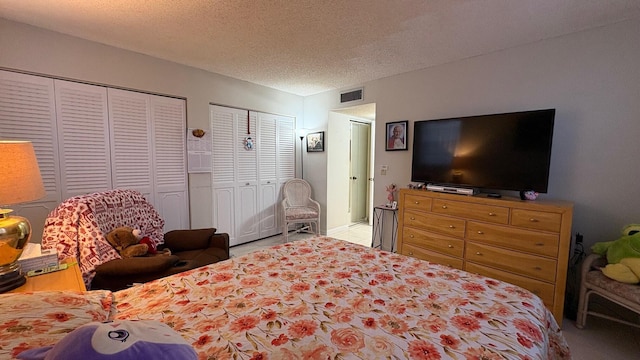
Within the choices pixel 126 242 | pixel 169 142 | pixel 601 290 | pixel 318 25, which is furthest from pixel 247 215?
pixel 601 290

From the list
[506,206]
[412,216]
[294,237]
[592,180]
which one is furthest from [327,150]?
[592,180]

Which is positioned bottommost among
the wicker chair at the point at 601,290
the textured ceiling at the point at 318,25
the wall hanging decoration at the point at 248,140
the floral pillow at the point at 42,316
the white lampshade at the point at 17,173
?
the wicker chair at the point at 601,290

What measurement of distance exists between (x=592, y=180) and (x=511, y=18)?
1.60 m

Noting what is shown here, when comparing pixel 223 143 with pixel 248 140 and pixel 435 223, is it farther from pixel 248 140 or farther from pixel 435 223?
pixel 435 223

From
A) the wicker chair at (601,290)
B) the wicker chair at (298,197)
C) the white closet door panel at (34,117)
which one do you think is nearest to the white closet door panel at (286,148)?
the wicker chair at (298,197)

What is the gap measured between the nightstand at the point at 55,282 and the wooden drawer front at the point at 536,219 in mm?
3180

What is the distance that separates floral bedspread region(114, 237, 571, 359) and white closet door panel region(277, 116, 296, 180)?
9.99 ft

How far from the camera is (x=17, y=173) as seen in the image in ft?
4.42

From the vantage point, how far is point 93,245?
6.81ft

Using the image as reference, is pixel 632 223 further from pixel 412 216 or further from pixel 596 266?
pixel 412 216

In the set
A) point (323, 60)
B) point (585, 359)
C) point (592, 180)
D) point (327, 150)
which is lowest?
point (585, 359)

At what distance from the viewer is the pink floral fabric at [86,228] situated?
2.02 metres

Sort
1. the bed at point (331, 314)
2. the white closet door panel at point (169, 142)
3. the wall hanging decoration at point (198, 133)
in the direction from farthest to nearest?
the wall hanging decoration at point (198, 133)
the white closet door panel at point (169, 142)
the bed at point (331, 314)

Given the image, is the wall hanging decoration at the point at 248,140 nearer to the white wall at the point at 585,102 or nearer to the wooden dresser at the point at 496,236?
the wooden dresser at the point at 496,236
